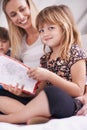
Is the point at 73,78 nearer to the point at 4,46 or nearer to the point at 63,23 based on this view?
the point at 63,23

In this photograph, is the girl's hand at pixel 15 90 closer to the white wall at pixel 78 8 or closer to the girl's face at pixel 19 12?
the girl's face at pixel 19 12

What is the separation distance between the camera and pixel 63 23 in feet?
3.46

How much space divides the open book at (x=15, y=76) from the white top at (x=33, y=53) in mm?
203

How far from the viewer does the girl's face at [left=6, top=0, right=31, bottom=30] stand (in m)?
1.20

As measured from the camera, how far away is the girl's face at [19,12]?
120 centimetres

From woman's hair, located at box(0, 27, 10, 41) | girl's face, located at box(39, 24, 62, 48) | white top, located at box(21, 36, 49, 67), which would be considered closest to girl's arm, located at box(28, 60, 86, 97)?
girl's face, located at box(39, 24, 62, 48)

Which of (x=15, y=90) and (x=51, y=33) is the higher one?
(x=51, y=33)

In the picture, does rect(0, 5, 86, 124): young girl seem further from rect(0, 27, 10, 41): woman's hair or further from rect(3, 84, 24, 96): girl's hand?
rect(0, 27, 10, 41): woman's hair

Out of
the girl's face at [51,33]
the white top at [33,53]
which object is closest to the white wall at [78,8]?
the white top at [33,53]

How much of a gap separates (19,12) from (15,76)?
32 centimetres

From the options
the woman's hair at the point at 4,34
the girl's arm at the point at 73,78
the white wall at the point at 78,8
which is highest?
the white wall at the point at 78,8

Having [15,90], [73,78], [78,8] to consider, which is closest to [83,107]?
[73,78]

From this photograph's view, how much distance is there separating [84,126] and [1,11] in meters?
0.83

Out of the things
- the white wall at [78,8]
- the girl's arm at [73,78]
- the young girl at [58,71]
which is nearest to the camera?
the young girl at [58,71]
